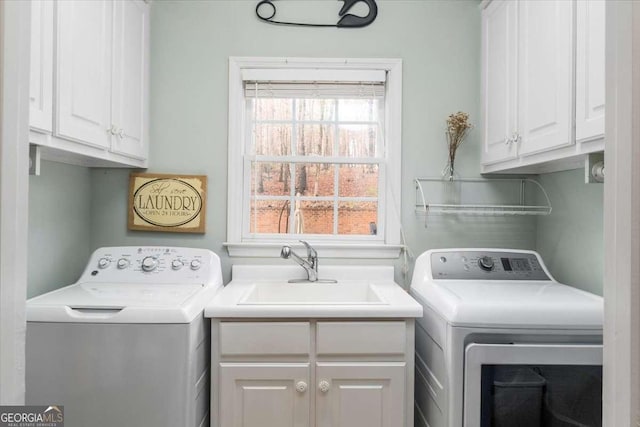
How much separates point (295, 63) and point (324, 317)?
136cm

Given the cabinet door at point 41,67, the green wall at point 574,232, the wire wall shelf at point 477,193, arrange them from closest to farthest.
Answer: the cabinet door at point 41,67
the green wall at point 574,232
the wire wall shelf at point 477,193

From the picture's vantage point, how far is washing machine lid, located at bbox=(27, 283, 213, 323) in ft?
4.49

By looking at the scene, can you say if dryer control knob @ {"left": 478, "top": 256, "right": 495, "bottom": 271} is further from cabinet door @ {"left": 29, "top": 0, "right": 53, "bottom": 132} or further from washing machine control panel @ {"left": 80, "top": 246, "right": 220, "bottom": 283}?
cabinet door @ {"left": 29, "top": 0, "right": 53, "bottom": 132}

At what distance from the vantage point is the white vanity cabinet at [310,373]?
1.53 meters

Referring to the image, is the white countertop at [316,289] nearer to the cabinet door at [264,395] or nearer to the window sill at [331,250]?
the window sill at [331,250]

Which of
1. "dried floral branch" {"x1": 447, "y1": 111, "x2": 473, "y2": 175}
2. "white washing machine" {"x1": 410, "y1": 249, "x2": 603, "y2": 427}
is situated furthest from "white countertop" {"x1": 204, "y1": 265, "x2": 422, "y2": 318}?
"dried floral branch" {"x1": 447, "y1": 111, "x2": 473, "y2": 175}

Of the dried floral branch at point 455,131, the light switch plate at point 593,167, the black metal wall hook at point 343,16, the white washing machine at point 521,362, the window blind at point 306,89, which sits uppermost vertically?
the black metal wall hook at point 343,16

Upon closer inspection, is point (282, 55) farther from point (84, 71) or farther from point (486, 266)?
point (486, 266)

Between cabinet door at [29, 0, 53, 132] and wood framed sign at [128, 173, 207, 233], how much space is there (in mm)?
774

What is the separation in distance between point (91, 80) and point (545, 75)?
5.92ft

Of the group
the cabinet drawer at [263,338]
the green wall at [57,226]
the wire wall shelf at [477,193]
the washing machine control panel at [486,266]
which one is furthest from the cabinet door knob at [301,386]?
the green wall at [57,226]

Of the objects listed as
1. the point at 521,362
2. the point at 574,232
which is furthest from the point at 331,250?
the point at 574,232

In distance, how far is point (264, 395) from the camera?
60.2 inches

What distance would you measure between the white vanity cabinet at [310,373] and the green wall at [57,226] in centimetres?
87
